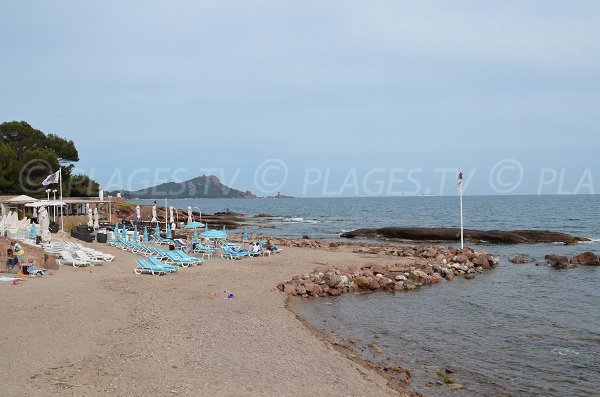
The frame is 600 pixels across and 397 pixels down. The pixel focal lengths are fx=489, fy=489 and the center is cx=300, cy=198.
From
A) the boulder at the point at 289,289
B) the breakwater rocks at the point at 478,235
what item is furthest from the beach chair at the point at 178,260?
the breakwater rocks at the point at 478,235

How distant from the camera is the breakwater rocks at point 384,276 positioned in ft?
55.4

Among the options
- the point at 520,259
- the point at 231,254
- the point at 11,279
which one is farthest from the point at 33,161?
the point at 520,259

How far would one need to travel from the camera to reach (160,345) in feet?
29.5

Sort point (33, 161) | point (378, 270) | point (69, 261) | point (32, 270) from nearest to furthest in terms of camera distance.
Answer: point (32, 270)
point (69, 261)
point (378, 270)
point (33, 161)

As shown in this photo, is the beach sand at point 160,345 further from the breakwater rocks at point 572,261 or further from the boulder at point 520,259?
the boulder at point 520,259

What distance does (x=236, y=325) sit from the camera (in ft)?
36.3

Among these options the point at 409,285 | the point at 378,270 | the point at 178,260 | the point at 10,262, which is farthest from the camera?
the point at 178,260

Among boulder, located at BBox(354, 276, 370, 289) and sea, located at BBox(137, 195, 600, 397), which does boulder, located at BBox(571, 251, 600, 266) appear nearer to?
sea, located at BBox(137, 195, 600, 397)

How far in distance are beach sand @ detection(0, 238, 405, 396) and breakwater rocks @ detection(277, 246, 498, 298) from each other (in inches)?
62.8

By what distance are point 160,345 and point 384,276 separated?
11614 mm

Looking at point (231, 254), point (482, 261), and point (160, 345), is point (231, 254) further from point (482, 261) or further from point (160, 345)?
point (160, 345)

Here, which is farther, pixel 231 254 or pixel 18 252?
pixel 231 254

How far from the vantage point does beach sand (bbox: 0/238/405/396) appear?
23.4 feet

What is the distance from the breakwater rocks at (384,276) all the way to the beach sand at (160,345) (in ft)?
5.23
